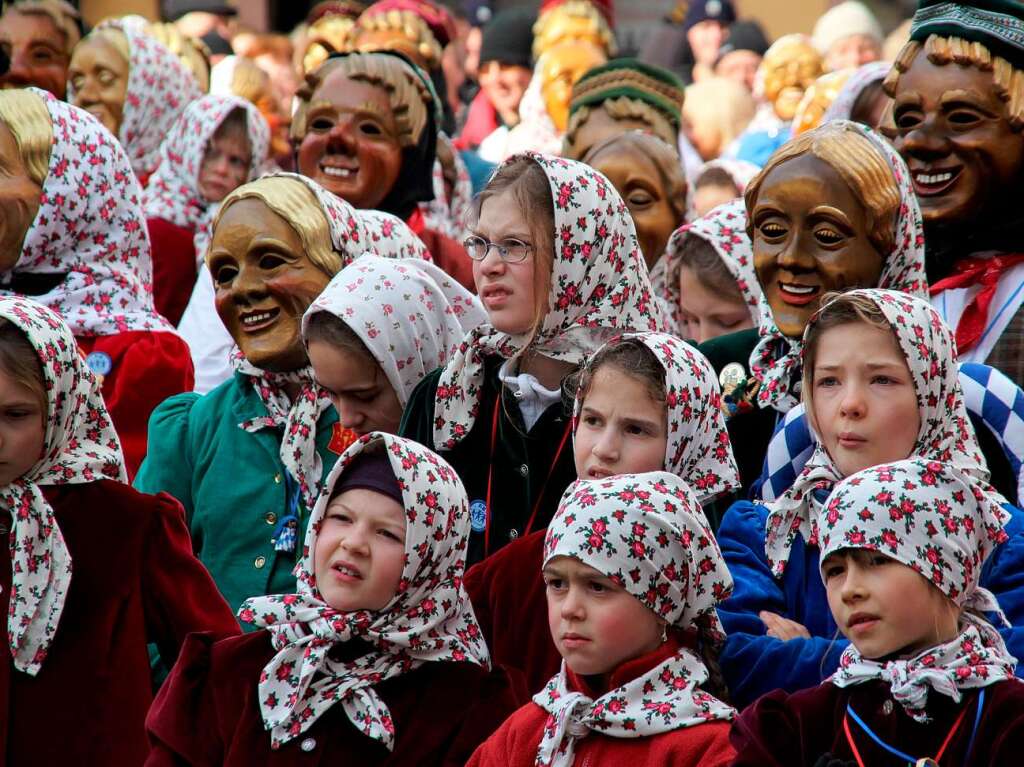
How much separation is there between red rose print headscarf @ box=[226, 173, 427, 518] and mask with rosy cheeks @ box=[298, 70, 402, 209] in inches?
41.9

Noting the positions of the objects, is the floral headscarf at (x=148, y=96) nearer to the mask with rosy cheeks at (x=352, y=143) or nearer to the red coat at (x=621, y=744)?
the mask with rosy cheeks at (x=352, y=143)

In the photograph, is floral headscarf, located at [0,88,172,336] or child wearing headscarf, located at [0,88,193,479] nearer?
child wearing headscarf, located at [0,88,193,479]

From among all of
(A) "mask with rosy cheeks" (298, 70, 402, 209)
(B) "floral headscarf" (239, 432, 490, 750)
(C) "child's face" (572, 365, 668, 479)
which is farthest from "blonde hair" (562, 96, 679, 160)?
(B) "floral headscarf" (239, 432, 490, 750)

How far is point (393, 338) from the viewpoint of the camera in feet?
18.9

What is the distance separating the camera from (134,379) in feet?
22.0

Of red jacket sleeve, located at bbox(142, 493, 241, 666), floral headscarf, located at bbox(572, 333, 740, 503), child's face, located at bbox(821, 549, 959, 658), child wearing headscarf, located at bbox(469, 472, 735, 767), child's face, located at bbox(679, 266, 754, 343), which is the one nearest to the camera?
child's face, located at bbox(821, 549, 959, 658)

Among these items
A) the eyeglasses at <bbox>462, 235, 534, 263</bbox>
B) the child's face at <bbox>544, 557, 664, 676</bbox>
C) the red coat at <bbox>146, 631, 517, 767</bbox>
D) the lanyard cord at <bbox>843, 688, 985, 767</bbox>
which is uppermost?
the eyeglasses at <bbox>462, 235, 534, 263</bbox>

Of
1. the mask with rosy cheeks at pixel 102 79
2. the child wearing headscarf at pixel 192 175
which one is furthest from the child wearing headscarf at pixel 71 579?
the mask with rosy cheeks at pixel 102 79

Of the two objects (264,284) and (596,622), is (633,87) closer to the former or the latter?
(264,284)

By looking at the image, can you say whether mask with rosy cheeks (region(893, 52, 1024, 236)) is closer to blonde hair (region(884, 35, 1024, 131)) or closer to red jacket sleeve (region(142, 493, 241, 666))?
blonde hair (region(884, 35, 1024, 131))

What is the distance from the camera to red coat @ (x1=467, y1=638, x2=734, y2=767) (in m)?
4.20

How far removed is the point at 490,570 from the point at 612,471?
42 centimetres

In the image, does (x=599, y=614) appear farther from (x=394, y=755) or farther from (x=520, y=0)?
(x=520, y=0)

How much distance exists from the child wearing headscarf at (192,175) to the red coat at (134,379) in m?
1.83
